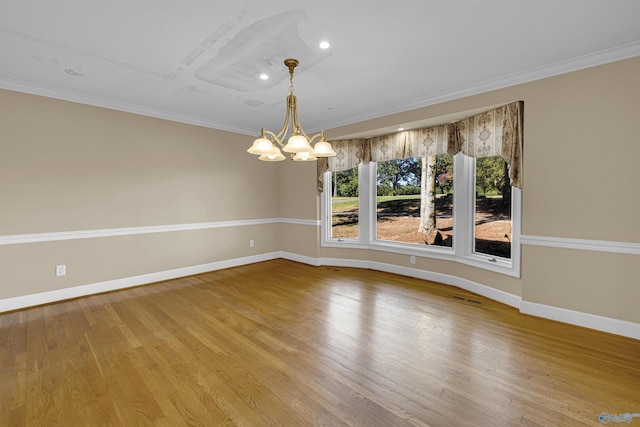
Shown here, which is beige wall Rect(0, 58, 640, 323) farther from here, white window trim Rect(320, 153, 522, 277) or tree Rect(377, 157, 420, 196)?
tree Rect(377, 157, 420, 196)

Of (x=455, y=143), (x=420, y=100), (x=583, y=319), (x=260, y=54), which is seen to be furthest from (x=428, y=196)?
(x=260, y=54)

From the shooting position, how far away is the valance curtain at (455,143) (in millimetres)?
3117

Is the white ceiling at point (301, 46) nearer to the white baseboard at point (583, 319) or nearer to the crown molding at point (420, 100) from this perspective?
the crown molding at point (420, 100)

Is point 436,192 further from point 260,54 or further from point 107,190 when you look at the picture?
point 107,190

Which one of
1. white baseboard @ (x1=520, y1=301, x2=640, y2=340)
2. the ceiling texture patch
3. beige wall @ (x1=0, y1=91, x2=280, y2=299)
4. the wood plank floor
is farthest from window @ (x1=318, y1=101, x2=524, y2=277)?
the ceiling texture patch

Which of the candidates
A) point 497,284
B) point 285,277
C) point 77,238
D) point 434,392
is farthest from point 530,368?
point 77,238

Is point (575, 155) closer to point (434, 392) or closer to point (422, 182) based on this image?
Result: point (422, 182)

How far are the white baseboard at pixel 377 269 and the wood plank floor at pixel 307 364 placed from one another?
118 millimetres

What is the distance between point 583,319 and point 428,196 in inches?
91.3

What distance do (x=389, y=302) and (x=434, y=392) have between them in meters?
1.56

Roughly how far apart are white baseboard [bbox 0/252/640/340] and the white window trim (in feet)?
0.91

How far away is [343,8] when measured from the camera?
77.3 inches

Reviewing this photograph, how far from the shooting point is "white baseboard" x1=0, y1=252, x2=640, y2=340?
2.66 metres

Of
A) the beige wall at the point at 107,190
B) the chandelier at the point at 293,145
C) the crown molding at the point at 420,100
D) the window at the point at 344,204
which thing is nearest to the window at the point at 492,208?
the crown molding at the point at 420,100
